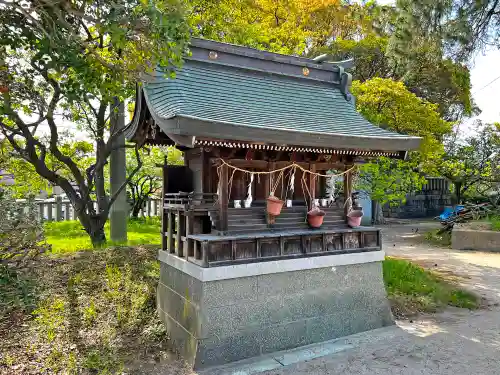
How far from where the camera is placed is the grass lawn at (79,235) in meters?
12.5

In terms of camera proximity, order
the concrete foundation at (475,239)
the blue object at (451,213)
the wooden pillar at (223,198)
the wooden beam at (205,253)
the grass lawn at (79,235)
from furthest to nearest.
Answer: the blue object at (451,213) < the concrete foundation at (475,239) < the grass lawn at (79,235) < the wooden pillar at (223,198) < the wooden beam at (205,253)

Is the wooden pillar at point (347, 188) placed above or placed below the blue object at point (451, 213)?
above

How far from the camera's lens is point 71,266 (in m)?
10.1

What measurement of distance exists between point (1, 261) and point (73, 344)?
374 cm

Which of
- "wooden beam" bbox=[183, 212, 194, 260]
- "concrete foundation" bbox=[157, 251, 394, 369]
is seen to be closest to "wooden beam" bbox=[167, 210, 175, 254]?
"concrete foundation" bbox=[157, 251, 394, 369]

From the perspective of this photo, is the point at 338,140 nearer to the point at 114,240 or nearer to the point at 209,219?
the point at 209,219

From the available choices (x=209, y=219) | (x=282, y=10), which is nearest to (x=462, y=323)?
(x=209, y=219)

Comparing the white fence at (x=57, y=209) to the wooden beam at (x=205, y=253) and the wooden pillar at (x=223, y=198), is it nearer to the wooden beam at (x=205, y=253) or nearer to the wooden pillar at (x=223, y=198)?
the wooden pillar at (x=223, y=198)

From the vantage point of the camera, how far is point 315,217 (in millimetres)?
8133

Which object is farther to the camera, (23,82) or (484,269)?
(484,269)

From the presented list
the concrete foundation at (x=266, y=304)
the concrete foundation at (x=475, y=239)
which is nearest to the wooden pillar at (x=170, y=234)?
the concrete foundation at (x=266, y=304)

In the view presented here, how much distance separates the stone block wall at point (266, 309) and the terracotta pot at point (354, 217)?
961 mm

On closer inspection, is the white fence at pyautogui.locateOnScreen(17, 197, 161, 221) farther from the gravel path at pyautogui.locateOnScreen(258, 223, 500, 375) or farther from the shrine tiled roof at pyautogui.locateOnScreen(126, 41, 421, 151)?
the gravel path at pyautogui.locateOnScreen(258, 223, 500, 375)

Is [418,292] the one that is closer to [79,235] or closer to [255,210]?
[255,210]
